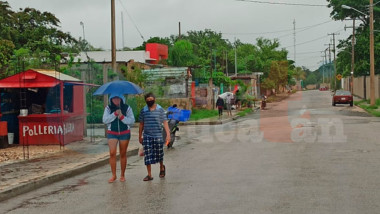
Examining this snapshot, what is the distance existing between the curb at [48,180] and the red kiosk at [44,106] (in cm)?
372

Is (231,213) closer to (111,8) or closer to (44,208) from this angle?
(44,208)

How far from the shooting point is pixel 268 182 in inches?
379

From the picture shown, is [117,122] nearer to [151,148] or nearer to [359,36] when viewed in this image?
[151,148]

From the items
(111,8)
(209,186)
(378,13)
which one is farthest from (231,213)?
(378,13)

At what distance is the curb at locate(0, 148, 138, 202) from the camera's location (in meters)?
9.30

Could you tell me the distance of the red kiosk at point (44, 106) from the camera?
55.6 ft

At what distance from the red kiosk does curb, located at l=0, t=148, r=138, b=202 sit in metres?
3.72

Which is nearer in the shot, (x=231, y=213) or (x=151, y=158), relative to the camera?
(x=231, y=213)

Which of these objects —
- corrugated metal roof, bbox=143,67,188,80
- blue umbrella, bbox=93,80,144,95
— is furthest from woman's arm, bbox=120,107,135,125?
corrugated metal roof, bbox=143,67,188,80

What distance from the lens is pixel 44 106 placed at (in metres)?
18.1

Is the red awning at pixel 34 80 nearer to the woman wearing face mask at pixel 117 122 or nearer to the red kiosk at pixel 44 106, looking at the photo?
the red kiosk at pixel 44 106

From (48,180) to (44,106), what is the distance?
7.84 metres

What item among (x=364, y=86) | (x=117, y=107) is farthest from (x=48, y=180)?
(x=364, y=86)

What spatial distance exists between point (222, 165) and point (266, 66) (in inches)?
3183
